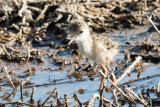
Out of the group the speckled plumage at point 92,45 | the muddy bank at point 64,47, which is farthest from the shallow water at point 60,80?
the speckled plumage at point 92,45

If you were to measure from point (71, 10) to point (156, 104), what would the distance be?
4.08 meters

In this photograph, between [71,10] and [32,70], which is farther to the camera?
[71,10]

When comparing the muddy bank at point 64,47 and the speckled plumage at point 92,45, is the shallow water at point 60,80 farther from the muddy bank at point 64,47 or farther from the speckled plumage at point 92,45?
the speckled plumage at point 92,45

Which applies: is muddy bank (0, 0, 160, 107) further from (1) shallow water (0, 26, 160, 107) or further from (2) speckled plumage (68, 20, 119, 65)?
(2) speckled plumage (68, 20, 119, 65)

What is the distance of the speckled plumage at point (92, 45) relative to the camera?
19.5 ft

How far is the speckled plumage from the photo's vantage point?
19.5 feet

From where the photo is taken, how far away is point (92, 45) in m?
5.95

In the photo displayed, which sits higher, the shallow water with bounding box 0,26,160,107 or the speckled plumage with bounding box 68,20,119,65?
the speckled plumage with bounding box 68,20,119,65

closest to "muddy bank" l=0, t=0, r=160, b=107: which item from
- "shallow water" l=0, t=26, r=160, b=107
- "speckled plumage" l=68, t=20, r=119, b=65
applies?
"shallow water" l=0, t=26, r=160, b=107

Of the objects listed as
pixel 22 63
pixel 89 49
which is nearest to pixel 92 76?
pixel 89 49

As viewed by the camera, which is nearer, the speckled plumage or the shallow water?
the shallow water

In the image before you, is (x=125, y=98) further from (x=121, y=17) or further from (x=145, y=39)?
(x=121, y=17)

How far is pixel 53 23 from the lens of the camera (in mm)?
8375

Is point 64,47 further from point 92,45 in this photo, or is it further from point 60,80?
point 92,45
